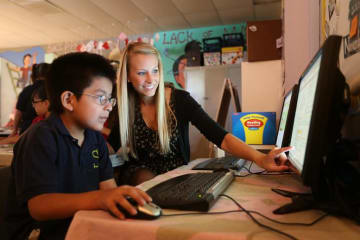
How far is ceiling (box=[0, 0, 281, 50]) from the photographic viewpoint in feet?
13.2

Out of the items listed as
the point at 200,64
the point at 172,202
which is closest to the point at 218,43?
the point at 200,64

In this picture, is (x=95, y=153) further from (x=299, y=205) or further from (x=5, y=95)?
(x=5, y=95)

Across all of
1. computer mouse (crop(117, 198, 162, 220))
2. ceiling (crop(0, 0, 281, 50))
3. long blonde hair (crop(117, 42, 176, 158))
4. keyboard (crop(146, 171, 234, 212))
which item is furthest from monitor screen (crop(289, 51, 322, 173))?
ceiling (crop(0, 0, 281, 50))

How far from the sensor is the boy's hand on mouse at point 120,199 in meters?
0.54

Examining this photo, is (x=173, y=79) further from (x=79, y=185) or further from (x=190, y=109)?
(x=79, y=185)

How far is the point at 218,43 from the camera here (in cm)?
452

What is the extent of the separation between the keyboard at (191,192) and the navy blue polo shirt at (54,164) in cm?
29

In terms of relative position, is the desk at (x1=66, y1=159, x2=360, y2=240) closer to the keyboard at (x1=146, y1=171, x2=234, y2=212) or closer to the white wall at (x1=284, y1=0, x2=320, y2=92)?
the keyboard at (x1=146, y1=171, x2=234, y2=212)

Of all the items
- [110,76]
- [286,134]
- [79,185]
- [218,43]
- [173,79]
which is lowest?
[79,185]

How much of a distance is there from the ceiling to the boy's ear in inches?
131

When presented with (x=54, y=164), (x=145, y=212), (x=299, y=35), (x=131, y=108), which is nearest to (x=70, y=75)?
(x=54, y=164)

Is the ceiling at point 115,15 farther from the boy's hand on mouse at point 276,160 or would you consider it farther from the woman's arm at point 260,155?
the boy's hand on mouse at point 276,160

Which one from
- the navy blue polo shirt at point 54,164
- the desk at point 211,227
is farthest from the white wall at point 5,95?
the desk at point 211,227

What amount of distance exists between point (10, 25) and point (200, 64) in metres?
3.35
